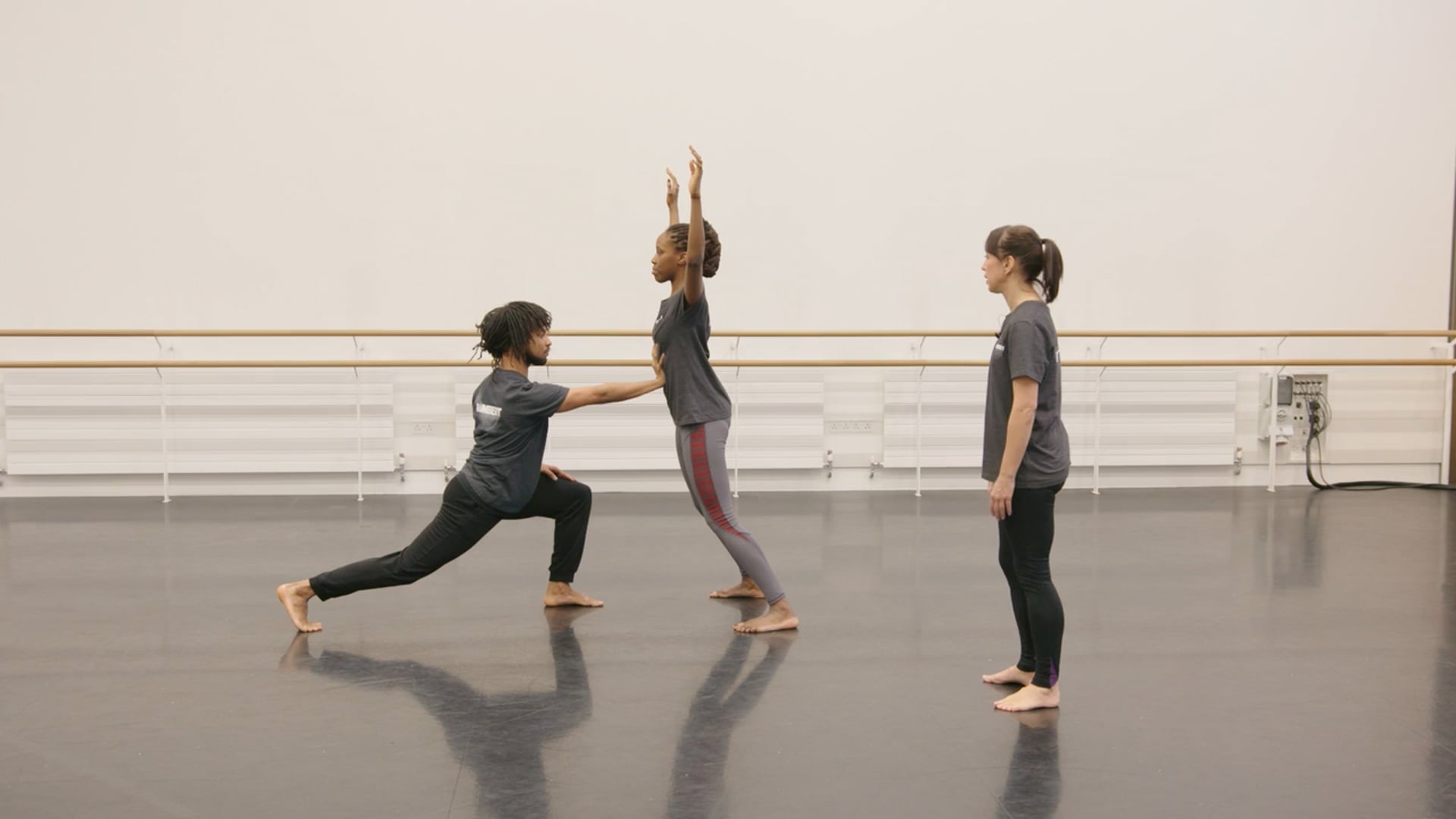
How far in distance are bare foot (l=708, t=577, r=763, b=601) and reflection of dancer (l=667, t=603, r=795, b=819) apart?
0.47 metres

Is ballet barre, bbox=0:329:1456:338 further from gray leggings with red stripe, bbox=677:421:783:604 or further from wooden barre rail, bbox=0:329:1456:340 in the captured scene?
gray leggings with red stripe, bbox=677:421:783:604

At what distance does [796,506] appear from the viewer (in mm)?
6488

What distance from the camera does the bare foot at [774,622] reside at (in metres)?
3.82

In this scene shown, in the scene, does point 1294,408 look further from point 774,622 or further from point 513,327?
point 513,327

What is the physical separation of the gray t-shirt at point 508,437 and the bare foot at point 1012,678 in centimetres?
153

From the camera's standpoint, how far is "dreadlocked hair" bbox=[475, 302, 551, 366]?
373cm

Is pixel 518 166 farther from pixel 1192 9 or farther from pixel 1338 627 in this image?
pixel 1338 627

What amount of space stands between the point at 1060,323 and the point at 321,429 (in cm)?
451

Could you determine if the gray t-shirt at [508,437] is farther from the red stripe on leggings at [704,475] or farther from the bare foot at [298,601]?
the bare foot at [298,601]

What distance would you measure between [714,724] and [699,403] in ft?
3.85

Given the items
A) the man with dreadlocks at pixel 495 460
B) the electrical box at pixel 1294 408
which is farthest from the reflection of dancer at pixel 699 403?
the electrical box at pixel 1294 408

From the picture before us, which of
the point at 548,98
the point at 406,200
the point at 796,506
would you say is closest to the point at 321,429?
the point at 406,200

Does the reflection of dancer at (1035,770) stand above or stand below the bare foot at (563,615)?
below

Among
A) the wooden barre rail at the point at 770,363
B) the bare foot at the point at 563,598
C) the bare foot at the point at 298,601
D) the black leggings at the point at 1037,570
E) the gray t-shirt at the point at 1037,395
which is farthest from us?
the wooden barre rail at the point at 770,363
